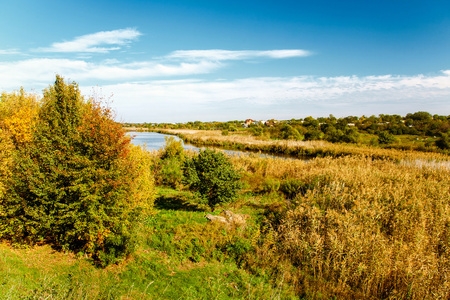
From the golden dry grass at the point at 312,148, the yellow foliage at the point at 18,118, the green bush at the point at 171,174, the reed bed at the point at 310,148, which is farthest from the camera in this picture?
the reed bed at the point at 310,148

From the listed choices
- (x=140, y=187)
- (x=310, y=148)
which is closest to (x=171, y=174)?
(x=140, y=187)

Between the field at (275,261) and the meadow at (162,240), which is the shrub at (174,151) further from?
the field at (275,261)

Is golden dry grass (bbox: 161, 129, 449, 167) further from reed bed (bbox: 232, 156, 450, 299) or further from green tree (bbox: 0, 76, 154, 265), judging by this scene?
green tree (bbox: 0, 76, 154, 265)

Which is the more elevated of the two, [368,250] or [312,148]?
[312,148]

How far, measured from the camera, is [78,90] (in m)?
8.92

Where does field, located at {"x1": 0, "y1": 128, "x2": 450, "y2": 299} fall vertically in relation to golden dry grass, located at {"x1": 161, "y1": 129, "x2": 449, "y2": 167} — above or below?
below

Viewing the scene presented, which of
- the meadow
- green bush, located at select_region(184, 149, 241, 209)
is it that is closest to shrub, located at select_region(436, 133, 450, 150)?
the meadow

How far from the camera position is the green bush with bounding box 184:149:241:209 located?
9.25 m

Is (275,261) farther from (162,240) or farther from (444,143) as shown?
(444,143)

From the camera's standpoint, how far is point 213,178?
914 centimetres

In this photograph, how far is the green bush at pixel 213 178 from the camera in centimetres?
925

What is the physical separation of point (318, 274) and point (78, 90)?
10213 mm

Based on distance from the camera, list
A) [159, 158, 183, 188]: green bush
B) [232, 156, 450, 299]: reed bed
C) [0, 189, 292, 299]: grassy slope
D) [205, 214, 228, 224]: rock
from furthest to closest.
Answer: [159, 158, 183, 188]: green bush, [205, 214, 228, 224]: rock, [232, 156, 450, 299]: reed bed, [0, 189, 292, 299]: grassy slope

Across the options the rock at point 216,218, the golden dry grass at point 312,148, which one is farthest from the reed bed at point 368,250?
the golden dry grass at point 312,148
